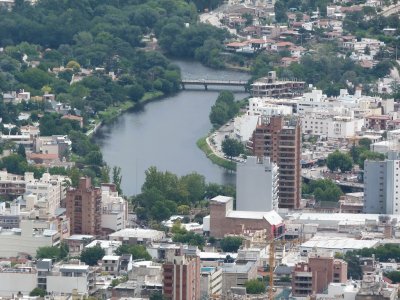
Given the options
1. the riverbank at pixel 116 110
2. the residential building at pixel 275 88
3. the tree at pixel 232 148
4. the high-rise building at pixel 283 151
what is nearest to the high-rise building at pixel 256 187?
the high-rise building at pixel 283 151

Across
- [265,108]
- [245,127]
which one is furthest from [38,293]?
[265,108]

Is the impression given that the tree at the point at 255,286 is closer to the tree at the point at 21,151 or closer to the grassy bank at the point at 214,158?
the grassy bank at the point at 214,158

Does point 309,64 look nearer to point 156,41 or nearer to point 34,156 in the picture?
point 156,41

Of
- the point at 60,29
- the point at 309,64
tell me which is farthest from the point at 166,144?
the point at 60,29

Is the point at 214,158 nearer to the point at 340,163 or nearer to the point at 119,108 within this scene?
the point at 340,163

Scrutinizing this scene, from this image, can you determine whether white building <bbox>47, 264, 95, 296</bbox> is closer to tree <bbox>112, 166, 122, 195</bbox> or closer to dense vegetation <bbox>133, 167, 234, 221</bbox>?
dense vegetation <bbox>133, 167, 234, 221</bbox>
